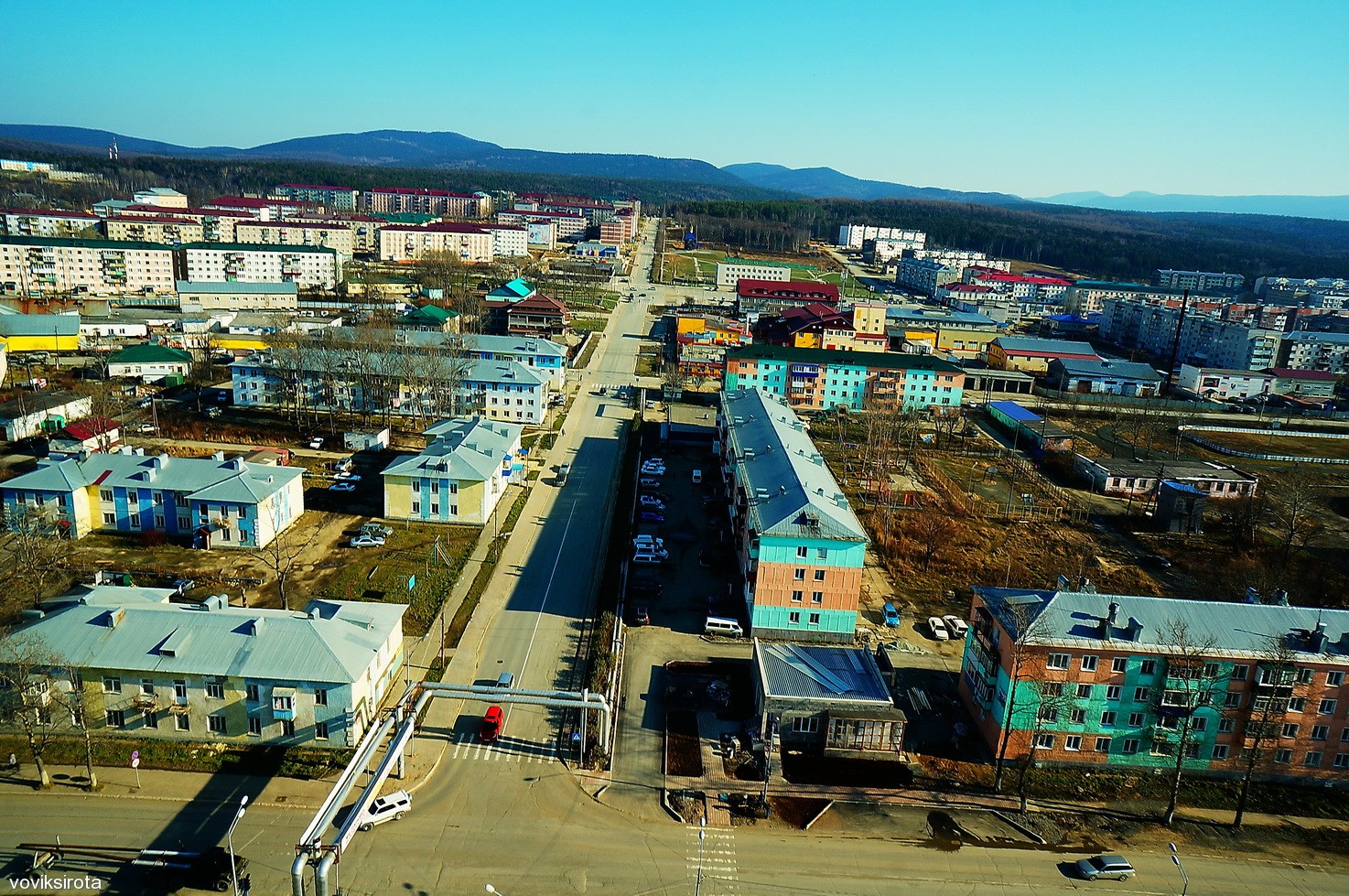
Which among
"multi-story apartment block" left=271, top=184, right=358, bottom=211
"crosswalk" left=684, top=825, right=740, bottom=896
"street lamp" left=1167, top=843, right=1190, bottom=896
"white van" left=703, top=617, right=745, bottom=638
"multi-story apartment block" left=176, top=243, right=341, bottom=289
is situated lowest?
"crosswalk" left=684, top=825, right=740, bottom=896

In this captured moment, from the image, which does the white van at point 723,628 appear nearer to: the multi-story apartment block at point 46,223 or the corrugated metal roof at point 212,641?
the corrugated metal roof at point 212,641

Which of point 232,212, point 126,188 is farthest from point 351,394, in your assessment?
point 126,188

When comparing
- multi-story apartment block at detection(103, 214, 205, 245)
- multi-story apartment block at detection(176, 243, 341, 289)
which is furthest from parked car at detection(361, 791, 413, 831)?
multi-story apartment block at detection(103, 214, 205, 245)

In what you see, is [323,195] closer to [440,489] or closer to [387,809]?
[440,489]

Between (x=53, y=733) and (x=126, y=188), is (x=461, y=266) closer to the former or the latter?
(x=53, y=733)

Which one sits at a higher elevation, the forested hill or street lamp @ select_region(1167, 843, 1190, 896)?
the forested hill

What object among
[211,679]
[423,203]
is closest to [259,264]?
[211,679]

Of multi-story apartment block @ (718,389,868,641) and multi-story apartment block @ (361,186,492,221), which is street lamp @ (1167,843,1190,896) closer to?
multi-story apartment block @ (718,389,868,641)
